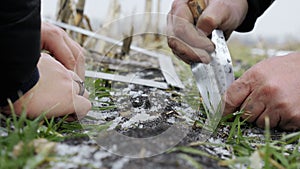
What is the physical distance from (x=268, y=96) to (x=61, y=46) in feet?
2.31

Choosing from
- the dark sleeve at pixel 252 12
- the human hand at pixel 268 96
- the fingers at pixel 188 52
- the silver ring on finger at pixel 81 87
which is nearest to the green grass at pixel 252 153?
the human hand at pixel 268 96

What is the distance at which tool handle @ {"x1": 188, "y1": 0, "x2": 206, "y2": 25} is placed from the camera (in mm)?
1502

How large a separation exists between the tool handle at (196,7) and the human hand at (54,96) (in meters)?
0.51

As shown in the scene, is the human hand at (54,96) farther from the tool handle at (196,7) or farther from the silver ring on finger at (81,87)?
the tool handle at (196,7)

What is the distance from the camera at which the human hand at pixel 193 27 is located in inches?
54.2


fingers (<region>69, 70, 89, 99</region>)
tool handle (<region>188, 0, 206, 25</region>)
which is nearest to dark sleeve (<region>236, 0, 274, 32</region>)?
tool handle (<region>188, 0, 206, 25</region>)

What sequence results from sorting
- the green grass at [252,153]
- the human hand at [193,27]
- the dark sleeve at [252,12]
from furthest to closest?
the dark sleeve at [252,12], the human hand at [193,27], the green grass at [252,153]

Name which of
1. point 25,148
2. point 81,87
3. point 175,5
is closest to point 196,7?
point 175,5

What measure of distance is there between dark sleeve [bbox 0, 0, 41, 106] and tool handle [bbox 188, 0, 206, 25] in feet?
2.18

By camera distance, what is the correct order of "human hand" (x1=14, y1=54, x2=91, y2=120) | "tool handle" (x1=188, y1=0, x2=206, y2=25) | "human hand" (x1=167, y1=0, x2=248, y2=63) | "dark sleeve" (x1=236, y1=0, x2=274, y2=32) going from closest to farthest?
1. "human hand" (x1=14, y1=54, x2=91, y2=120)
2. "human hand" (x1=167, y1=0, x2=248, y2=63)
3. "tool handle" (x1=188, y1=0, x2=206, y2=25)
4. "dark sleeve" (x1=236, y1=0, x2=274, y2=32)

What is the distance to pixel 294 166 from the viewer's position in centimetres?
87

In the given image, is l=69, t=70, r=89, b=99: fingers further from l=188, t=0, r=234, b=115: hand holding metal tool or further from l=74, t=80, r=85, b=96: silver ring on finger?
l=188, t=0, r=234, b=115: hand holding metal tool

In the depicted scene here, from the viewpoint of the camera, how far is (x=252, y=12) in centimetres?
183

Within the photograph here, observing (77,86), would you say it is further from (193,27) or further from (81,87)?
(193,27)
